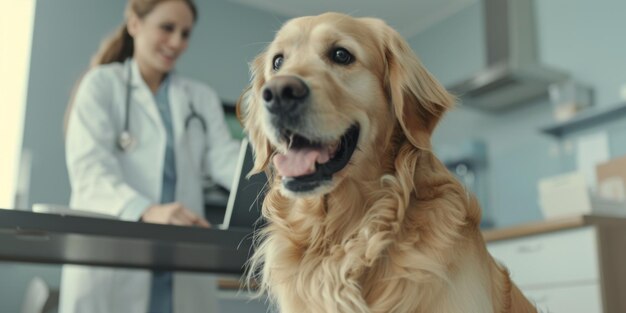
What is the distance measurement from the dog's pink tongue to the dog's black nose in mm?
83

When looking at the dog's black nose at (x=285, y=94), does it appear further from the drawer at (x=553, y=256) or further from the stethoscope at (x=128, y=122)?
the drawer at (x=553, y=256)

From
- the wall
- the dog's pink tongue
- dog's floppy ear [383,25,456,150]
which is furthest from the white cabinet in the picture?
the dog's pink tongue

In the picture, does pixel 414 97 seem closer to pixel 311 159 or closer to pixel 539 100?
pixel 311 159

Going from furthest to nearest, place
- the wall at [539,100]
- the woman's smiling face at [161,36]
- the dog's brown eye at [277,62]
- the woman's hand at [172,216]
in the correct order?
1. the wall at [539,100]
2. the woman's smiling face at [161,36]
3. the woman's hand at [172,216]
4. the dog's brown eye at [277,62]

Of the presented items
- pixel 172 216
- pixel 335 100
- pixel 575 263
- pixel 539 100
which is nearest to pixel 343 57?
pixel 335 100

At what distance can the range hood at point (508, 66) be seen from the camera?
3.88 m

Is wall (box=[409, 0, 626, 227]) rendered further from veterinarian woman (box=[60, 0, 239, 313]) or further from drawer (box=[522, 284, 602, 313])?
veterinarian woman (box=[60, 0, 239, 313])

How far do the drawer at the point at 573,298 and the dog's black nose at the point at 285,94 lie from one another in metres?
1.93

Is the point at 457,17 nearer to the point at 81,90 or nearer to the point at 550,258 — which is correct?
the point at 550,258

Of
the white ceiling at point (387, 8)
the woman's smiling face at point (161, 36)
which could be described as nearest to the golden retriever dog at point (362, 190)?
the woman's smiling face at point (161, 36)

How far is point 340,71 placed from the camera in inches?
48.1

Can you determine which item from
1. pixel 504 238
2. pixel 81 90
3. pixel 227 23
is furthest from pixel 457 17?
pixel 81 90

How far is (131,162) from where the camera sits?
86.6 inches

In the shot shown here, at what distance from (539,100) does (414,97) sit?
3.26 meters
